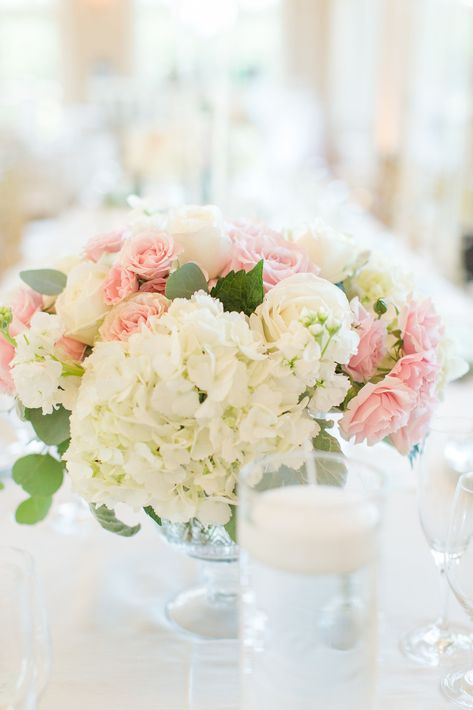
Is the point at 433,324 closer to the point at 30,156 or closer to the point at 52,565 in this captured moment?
the point at 52,565

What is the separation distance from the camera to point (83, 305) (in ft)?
2.61

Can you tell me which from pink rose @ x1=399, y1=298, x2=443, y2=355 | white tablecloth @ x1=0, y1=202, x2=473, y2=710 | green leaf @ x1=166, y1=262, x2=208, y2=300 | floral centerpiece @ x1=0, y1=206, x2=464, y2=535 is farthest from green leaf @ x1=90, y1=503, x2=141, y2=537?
pink rose @ x1=399, y1=298, x2=443, y2=355

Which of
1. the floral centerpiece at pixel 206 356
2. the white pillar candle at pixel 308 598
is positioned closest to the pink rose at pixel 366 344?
the floral centerpiece at pixel 206 356

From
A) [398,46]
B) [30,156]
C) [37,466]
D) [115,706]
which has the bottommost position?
[30,156]

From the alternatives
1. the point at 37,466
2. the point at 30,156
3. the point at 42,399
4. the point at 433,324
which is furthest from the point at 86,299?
the point at 30,156

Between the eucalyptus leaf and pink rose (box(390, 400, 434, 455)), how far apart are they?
359 millimetres

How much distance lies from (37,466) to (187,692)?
276mm

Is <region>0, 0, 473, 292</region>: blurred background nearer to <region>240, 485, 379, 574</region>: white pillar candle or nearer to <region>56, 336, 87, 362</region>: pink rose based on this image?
<region>56, 336, 87, 362</region>: pink rose

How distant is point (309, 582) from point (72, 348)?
14.2 inches

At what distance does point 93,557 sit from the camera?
3.47ft

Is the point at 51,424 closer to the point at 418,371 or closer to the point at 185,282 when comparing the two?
the point at 185,282

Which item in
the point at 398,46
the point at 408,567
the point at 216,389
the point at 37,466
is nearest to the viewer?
the point at 216,389

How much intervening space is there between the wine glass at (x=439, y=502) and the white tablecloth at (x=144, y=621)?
0.02m

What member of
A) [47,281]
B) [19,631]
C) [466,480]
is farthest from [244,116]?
[19,631]
